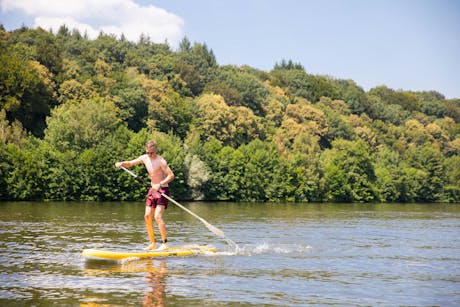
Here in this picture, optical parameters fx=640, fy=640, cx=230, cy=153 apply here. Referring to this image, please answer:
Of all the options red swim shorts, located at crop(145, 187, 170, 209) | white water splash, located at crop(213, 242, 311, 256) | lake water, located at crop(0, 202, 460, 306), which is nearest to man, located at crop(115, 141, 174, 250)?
red swim shorts, located at crop(145, 187, 170, 209)

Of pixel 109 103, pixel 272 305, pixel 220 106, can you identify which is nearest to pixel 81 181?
pixel 109 103

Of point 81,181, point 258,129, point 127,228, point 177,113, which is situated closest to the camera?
point 127,228

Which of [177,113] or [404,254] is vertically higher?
[177,113]

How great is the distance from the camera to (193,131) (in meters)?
100

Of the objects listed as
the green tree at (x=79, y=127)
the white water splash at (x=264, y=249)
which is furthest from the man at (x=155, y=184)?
the green tree at (x=79, y=127)

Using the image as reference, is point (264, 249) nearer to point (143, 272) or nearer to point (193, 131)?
point (143, 272)

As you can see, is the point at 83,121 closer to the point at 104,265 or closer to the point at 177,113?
the point at 177,113

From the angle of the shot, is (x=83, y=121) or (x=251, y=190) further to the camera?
(x=251, y=190)

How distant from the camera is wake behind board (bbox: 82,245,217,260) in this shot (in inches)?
685

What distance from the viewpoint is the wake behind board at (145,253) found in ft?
57.1

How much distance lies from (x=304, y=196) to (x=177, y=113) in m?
26.7

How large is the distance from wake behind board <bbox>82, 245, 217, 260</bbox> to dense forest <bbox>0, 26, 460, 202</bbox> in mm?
47876

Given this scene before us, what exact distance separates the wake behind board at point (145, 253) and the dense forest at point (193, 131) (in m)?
47.9

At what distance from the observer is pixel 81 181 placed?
229 ft
